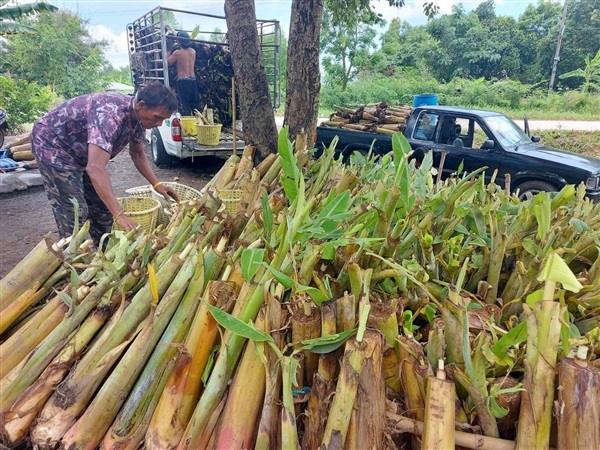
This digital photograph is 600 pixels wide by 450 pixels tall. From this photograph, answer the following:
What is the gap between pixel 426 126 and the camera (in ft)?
21.7

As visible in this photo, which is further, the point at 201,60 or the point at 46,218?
Result: the point at 201,60

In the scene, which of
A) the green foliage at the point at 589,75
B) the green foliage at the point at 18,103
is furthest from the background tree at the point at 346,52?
the green foliage at the point at 18,103

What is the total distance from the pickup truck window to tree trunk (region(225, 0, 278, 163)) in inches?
→ 136

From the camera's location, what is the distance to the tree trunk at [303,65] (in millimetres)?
4004

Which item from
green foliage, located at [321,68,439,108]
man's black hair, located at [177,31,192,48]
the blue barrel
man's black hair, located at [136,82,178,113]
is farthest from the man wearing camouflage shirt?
A: green foliage, located at [321,68,439,108]

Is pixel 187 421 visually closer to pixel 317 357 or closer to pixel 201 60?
pixel 317 357

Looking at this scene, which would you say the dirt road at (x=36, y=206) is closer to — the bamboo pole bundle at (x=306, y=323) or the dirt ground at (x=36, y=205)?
the dirt ground at (x=36, y=205)

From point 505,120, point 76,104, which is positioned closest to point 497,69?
point 505,120

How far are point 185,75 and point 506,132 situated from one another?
19.4ft

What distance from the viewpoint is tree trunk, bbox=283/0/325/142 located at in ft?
13.1

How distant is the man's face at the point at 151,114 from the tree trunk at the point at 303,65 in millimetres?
1556

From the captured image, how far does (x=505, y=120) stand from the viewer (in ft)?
21.5

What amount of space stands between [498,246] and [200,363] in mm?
1154

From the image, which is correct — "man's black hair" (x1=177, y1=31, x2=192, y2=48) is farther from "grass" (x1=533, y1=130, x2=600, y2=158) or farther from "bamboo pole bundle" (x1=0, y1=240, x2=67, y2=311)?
"grass" (x1=533, y1=130, x2=600, y2=158)
